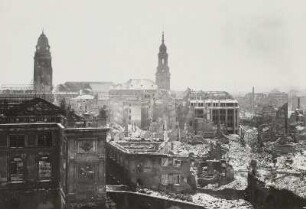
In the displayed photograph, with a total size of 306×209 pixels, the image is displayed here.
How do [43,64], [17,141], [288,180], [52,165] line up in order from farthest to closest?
[43,64], [288,180], [52,165], [17,141]

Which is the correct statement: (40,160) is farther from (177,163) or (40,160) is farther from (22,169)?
(177,163)

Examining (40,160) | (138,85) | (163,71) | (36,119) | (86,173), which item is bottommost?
(86,173)

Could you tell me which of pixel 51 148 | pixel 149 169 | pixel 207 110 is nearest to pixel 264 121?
pixel 207 110

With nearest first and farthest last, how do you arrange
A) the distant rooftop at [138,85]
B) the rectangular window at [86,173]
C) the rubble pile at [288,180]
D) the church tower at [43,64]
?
the rectangular window at [86,173]
the rubble pile at [288,180]
the church tower at [43,64]
the distant rooftop at [138,85]

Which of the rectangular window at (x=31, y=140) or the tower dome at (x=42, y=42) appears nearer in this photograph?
the rectangular window at (x=31, y=140)

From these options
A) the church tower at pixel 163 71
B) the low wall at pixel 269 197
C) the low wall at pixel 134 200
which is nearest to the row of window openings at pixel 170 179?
the low wall at pixel 134 200

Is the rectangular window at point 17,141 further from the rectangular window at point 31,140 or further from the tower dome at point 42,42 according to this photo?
the tower dome at point 42,42

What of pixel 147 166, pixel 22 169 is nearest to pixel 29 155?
pixel 22 169

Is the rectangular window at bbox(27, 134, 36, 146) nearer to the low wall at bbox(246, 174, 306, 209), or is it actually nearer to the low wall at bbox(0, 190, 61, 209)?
the low wall at bbox(0, 190, 61, 209)
